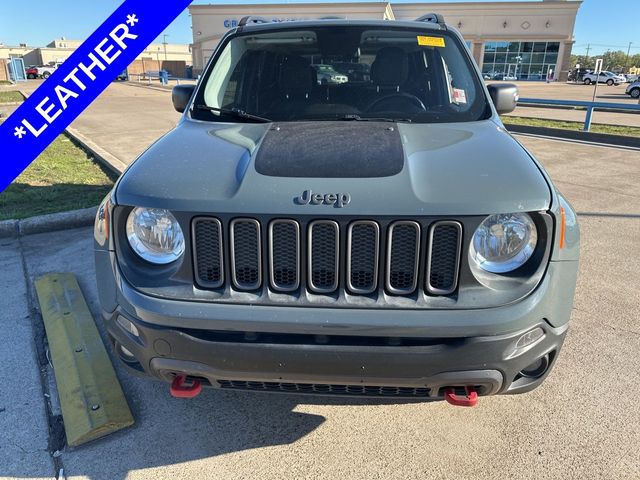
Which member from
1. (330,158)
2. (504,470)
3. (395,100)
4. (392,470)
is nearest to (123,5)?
(395,100)

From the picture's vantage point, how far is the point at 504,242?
6.86 feet

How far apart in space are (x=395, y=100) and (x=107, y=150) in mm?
8249

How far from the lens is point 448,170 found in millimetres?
2215

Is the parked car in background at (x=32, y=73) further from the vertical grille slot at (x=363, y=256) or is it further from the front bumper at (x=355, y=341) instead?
the vertical grille slot at (x=363, y=256)

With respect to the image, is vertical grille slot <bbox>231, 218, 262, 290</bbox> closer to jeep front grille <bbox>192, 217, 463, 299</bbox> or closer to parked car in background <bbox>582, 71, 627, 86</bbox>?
jeep front grille <bbox>192, 217, 463, 299</bbox>

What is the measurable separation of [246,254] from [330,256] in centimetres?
34

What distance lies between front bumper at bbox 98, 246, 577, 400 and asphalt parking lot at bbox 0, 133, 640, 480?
48cm

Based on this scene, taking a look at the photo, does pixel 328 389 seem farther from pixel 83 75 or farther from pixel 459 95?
pixel 83 75

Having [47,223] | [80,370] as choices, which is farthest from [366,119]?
[47,223]

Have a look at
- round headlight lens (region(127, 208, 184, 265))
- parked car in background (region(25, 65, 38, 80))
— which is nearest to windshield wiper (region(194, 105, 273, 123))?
round headlight lens (region(127, 208, 184, 265))

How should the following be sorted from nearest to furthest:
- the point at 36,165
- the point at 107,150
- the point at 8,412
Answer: the point at 8,412, the point at 36,165, the point at 107,150

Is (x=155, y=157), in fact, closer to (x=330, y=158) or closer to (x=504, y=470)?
(x=330, y=158)

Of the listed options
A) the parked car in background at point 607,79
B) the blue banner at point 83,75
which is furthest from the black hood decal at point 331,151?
the parked car in background at point 607,79

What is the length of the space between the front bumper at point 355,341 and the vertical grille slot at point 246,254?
124mm
